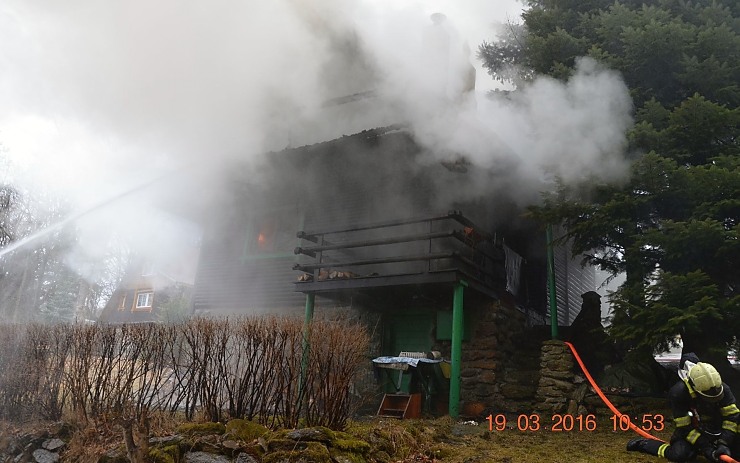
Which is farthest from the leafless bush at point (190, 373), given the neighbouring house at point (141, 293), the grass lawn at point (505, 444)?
the neighbouring house at point (141, 293)

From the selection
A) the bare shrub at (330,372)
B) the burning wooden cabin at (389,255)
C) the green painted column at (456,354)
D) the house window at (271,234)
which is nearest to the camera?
the bare shrub at (330,372)

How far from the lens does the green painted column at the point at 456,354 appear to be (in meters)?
8.00

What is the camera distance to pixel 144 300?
3191 centimetres

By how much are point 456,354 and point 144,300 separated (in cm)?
2820

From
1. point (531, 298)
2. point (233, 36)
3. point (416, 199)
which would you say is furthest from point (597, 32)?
point (233, 36)

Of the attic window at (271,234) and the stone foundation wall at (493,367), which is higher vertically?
the attic window at (271,234)

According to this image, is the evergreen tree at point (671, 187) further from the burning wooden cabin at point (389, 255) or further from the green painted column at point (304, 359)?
the green painted column at point (304, 359)

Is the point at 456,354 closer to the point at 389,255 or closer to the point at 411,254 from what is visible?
the point at 411,254

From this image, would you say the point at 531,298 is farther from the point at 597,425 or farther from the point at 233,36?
the point at 233,36

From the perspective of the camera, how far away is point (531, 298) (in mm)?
12258

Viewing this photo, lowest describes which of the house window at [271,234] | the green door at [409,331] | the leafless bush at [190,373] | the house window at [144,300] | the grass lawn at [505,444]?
the grass lawn at [505,444]

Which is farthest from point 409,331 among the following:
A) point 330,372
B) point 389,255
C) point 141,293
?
point 141,293
